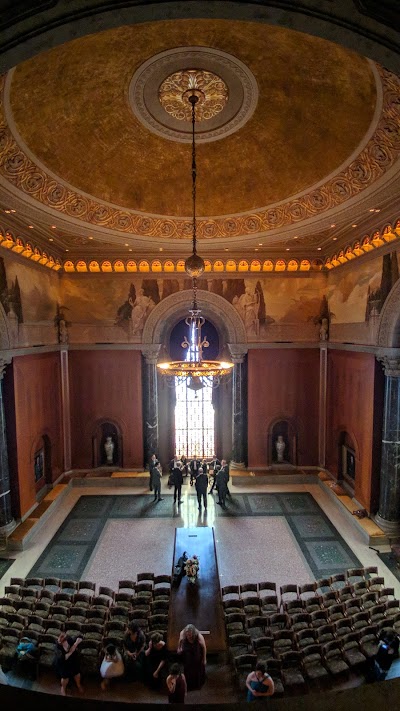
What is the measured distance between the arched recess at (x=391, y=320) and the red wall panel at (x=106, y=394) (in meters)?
8.27

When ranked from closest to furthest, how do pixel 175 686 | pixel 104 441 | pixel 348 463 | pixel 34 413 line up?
pixel 175 686 < pixel 34 413 < pixel 348 463 < pixel 104 441

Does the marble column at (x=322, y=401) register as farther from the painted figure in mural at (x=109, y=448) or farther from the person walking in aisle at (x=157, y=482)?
the painted figure in mural at (x=109, y=448)

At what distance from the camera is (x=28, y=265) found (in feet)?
38.1

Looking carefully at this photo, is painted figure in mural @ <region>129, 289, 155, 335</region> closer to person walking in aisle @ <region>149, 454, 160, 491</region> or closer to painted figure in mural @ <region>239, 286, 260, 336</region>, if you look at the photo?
painted figure in mural @ <region>239, 286, 260, 336</region>

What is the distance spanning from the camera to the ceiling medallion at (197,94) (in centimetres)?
688

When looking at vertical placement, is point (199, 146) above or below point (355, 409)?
above

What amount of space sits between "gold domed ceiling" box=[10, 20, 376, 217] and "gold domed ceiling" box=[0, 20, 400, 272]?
0.08ft

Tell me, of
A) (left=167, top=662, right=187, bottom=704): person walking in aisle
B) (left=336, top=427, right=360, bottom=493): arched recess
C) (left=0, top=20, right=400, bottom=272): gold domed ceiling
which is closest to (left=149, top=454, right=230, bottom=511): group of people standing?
(left=336, top=427, right=360, bottom=493): arched recess

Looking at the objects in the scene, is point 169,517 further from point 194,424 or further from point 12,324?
point 12,324

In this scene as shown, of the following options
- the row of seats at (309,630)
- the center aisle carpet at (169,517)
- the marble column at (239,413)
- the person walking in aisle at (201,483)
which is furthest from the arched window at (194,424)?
the row of seats at (309,630)

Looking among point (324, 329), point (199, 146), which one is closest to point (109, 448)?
point (324, 329)

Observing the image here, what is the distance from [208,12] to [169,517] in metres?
11.5

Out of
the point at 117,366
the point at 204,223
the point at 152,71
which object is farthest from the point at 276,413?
the point at 152,71

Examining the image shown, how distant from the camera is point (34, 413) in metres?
12.0
